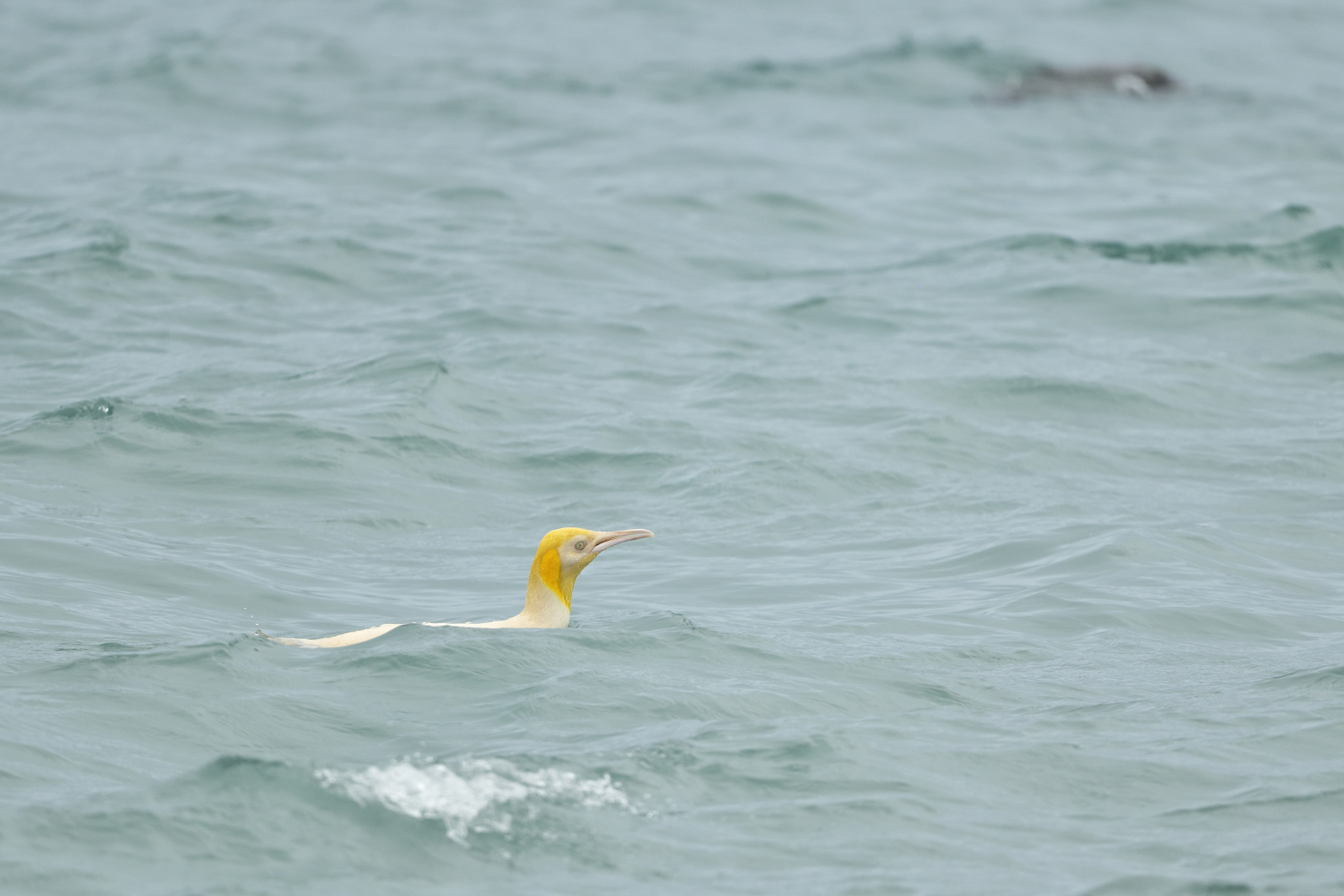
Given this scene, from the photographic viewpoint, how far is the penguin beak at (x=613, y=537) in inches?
289


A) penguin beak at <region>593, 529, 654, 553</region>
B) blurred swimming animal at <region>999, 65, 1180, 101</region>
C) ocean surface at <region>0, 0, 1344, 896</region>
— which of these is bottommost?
ocean surface at <region>0, 0, 1344, 896</region>

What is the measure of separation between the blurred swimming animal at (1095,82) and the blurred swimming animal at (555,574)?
658 inches

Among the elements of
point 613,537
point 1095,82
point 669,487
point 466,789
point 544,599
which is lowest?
point 669,487

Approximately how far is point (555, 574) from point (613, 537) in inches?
12.1

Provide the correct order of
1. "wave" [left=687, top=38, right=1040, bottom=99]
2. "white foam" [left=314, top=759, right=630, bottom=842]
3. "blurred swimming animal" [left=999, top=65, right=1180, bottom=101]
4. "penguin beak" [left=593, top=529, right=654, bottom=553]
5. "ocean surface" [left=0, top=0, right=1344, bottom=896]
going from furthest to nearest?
"wave" [left=687, top=38, right=1040, bottom=99] → "blurred swimming animal" [left=999, top=65, right=1180, bottom=101] → "penguin beak" [left=593, top=529, right=654, bottom=553] → "ocean surface" [left=0, top=0, right=1344, bottom=896] → "white foam" [left=314, top=759, right=630, bottom=842]

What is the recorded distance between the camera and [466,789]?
5480 millimetres

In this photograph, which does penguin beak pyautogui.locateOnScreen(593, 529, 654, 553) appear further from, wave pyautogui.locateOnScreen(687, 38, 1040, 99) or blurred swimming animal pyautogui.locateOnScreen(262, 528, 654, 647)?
wave pyautogui.locateOnScreen(687, 38, 1040, 99)

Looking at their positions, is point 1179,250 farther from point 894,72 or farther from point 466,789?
point 466,789

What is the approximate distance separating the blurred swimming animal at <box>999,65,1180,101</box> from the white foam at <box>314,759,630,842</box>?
1866 cm

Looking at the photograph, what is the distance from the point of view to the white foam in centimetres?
534

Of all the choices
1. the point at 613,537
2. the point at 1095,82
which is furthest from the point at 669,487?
the point at 1095,82

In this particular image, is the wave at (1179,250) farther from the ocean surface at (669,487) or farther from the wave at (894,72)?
the wave at (894,72)

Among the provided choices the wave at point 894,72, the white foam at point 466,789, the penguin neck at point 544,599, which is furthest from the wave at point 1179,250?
the white foam at point 466,789

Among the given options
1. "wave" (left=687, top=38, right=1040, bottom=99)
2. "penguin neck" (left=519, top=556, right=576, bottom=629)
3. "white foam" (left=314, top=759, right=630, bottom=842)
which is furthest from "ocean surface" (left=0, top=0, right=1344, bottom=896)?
"wave" (left=687, top=38, right=1040, bottom=99)
